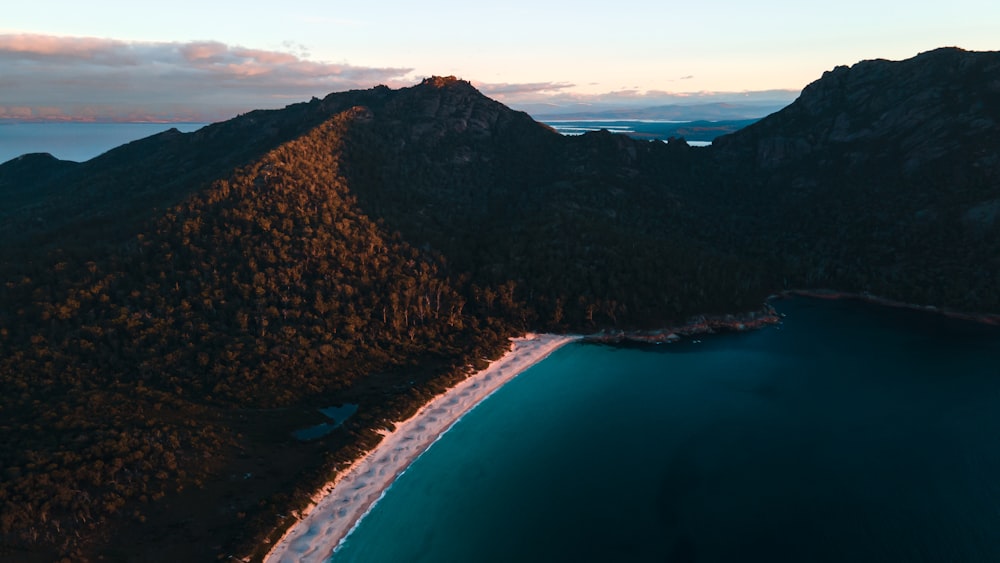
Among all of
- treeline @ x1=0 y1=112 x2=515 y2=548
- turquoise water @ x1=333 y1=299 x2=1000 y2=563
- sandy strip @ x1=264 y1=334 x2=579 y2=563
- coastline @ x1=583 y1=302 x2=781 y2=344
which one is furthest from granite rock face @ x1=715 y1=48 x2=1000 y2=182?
sandy strip @ x1=264 y1=334 x2=579 y2=563

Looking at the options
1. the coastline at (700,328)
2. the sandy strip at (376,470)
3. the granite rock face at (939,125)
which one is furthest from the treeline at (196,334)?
the granite rock face at (939,125)

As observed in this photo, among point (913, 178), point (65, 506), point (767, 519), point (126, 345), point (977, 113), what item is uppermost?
point (977, 113)

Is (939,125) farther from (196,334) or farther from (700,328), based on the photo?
(196,334)

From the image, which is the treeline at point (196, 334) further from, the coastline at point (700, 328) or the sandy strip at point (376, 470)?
the coastline at point (700, 328)

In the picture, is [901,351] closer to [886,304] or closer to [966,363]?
[966,363]

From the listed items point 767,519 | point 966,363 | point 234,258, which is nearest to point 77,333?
point 234,258

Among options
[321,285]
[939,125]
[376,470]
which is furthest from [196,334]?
[939,125]

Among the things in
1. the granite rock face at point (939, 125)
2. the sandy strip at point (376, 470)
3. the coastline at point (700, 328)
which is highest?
the granite rock face at point (939, 125)
